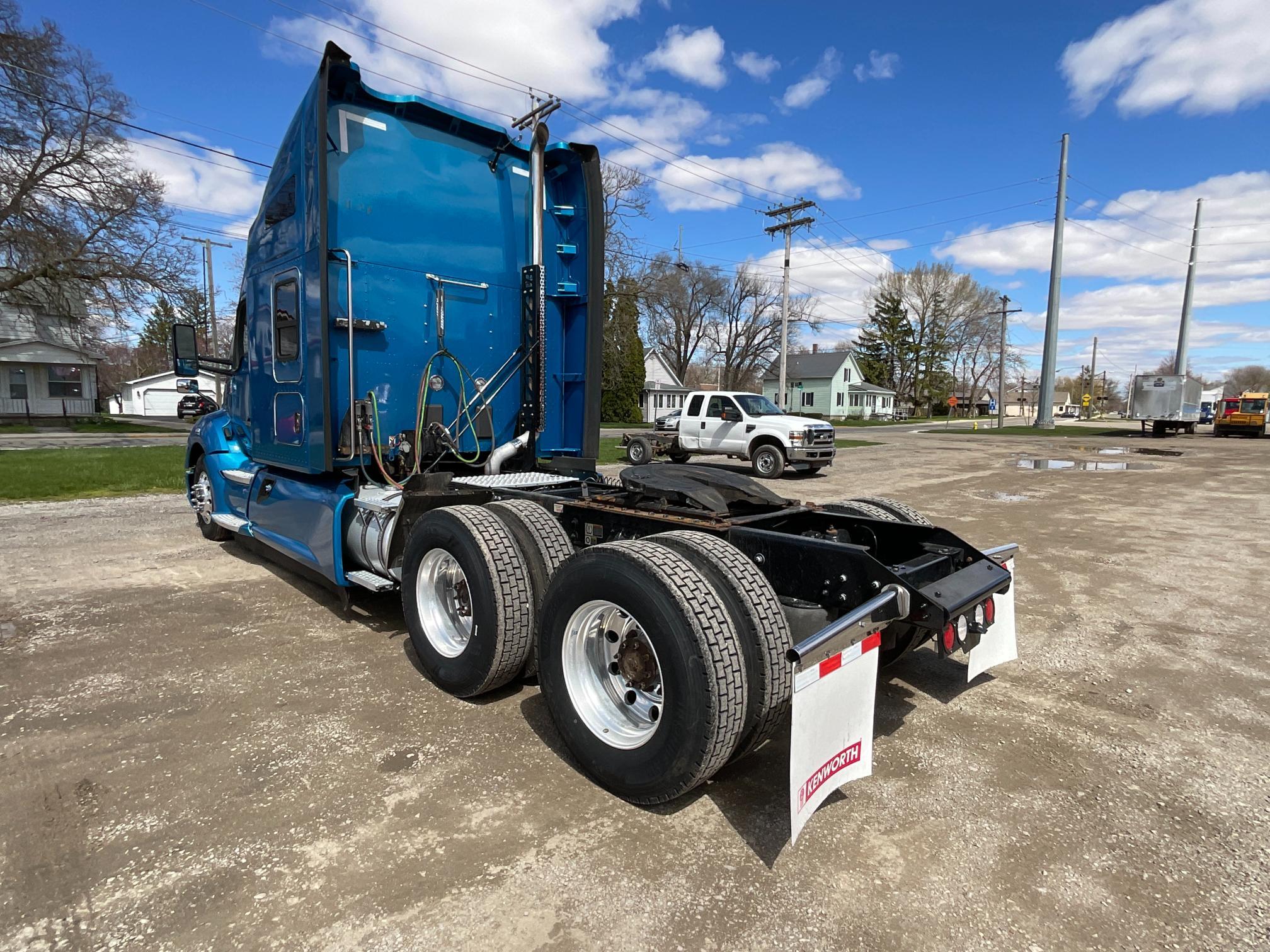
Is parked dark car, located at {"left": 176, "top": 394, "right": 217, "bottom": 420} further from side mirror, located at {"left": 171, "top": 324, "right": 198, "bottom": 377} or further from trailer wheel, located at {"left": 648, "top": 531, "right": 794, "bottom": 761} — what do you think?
trailer wheel, located at {"left": 648, "top": 531, "right": 794, "bottom": 761}

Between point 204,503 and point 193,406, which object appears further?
point 193,406

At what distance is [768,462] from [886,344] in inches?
2564

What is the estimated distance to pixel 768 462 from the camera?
16031 mm

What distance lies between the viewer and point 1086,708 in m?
3.67

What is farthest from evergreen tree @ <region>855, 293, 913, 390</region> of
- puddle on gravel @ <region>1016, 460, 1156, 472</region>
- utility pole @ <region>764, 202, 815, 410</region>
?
puddle on gravel @ <region>1016, 460, 1156, 472</region>

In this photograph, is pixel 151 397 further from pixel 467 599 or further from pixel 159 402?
pixel 467 599

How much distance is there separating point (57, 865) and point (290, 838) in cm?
72

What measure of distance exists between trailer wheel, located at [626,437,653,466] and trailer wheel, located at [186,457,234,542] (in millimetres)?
10735

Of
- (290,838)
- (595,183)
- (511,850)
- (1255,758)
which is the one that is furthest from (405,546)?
(1255,758)

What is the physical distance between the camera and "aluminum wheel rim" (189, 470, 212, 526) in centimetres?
714

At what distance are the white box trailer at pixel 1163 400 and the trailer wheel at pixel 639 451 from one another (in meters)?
31.5

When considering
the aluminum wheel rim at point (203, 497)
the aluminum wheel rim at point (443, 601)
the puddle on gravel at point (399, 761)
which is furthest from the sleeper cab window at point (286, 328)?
the puddle on gravel at point (399, 761)

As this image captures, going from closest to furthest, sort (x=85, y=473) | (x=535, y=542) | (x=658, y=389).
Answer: (x=535, y=542)
(x=85, y=473)
(x=658, y=389)

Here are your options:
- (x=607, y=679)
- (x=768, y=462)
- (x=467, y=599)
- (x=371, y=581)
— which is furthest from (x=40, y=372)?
(x=607, y=679)
